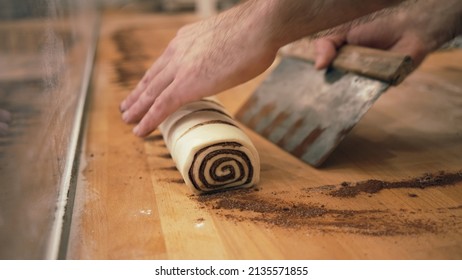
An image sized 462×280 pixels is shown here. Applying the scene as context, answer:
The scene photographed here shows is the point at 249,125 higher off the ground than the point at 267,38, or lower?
lower

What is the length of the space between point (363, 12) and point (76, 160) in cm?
104

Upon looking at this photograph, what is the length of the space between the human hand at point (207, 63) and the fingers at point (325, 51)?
0.43 meters

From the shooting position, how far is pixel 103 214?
49.1 inches

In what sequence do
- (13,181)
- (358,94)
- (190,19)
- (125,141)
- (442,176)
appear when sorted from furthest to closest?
1. (190,19)
2. (125,141)
3. (358,94)
4. (442,176)
5. (13,181)

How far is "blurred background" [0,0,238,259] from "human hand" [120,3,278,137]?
0.30m

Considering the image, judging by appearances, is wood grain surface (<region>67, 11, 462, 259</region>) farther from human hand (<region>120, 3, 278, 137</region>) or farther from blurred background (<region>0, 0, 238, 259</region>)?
human hand (<region>120, 3, 278, 137</region>)

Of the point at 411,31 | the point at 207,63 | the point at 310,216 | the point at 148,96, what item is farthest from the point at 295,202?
the point at 411,31

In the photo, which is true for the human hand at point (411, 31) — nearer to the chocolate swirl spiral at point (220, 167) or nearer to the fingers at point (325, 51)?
the fingers at point (325, 51)

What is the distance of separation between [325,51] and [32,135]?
43.2 inches

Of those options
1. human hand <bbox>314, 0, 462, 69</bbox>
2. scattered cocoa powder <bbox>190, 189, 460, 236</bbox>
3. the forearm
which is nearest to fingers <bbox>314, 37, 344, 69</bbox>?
human hand <bbox>314, 0, 462, 69</bbox>

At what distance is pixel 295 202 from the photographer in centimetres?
129

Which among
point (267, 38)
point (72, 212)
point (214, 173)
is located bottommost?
point (72, 212)
